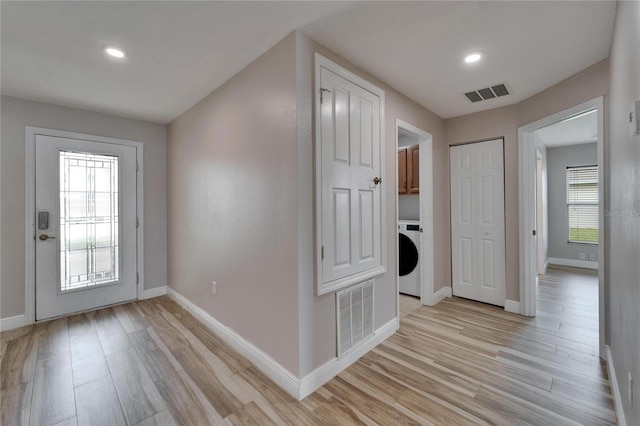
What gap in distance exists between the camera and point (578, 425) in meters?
1.48

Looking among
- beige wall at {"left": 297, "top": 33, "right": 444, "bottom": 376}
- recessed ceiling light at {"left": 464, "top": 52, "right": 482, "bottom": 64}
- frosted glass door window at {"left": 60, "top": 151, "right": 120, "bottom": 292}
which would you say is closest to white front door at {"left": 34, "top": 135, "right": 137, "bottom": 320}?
frosted glass door window at {"left": 60, "top": 151, "right": 120, "bottom": 292}

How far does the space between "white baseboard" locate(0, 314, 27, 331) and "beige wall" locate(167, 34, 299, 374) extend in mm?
1520

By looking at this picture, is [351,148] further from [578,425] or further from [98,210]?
[98,210]

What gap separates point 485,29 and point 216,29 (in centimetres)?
177

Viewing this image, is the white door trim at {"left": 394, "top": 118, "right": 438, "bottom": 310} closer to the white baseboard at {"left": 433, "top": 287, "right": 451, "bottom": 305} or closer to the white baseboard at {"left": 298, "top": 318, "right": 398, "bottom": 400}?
the white baseboard at {"left": 433, "top": 287, "right": 451, "bottom": 305}

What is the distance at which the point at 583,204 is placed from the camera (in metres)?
5.02

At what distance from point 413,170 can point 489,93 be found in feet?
4.16

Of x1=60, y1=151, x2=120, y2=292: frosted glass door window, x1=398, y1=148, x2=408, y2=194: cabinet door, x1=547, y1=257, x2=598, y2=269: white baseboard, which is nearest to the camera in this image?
x1=60, y1=151, x2=120, y2=292: frosted glass door window

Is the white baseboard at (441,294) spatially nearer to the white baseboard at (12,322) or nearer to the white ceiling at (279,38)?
the white ceiling at (279,38)

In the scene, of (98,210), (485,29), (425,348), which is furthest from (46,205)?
(485,29)

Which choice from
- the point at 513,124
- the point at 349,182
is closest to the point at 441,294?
the point at 513,124

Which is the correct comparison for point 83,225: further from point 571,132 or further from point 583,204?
point 583,204

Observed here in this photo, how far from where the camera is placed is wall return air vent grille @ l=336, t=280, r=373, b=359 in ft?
6.60

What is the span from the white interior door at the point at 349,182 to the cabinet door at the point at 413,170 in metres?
1.53
